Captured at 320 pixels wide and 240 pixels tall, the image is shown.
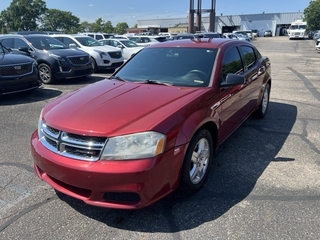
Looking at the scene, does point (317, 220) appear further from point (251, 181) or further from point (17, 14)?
point (17, 14)

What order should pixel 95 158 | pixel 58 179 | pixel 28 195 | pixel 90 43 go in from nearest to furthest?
pixel 95 158 < pixel 58 179 < pixel 28 195 < pixel 90 43

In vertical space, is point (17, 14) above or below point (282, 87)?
above

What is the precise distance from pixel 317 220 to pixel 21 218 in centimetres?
284

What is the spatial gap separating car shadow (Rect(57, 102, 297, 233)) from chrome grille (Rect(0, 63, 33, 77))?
16.3 feet

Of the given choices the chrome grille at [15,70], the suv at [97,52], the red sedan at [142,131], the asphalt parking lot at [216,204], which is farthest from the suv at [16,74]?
the suv at [97,52]

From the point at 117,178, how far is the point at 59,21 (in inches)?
4033

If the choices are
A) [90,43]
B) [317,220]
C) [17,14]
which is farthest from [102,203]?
[17,14]

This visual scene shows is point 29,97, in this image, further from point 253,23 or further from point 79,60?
point 253,23

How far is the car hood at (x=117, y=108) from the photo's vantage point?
8.39ft

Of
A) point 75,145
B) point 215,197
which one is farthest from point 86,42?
point 215,197

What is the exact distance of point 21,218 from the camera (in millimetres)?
2762

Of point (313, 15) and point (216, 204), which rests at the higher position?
point (313, 15)

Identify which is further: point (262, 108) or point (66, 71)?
point (66, 71)

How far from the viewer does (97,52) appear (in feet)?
39.4
